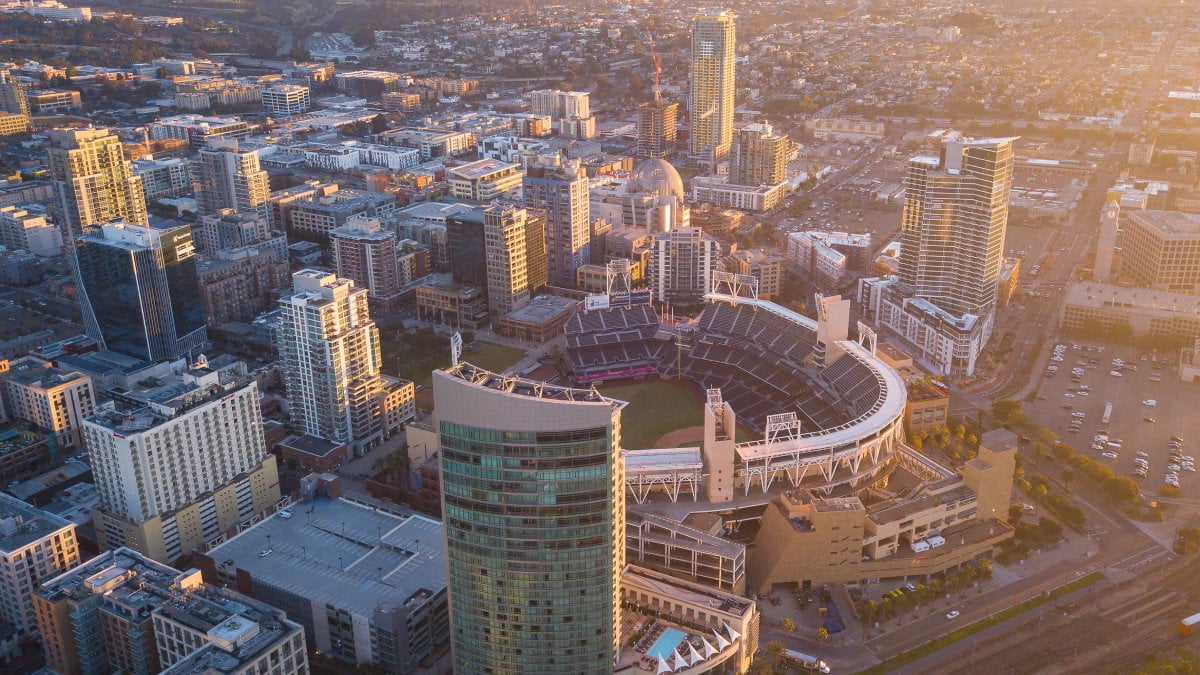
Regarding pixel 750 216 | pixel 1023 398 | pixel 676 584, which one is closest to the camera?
pixel 676 584

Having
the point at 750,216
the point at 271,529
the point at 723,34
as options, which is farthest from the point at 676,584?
the point at 723,34

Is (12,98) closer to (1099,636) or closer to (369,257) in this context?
(369,257)

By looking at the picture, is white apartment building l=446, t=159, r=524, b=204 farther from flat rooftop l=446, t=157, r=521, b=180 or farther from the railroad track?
the railroad track

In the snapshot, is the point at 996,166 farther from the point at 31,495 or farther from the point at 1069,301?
the point at 31,495

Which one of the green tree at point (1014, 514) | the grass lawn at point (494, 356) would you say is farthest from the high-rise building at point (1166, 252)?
the grass lawn at point (494, 356)

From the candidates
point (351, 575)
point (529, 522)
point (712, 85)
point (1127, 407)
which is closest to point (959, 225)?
point (1127, 407)

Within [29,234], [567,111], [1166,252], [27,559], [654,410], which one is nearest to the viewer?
[27,559]

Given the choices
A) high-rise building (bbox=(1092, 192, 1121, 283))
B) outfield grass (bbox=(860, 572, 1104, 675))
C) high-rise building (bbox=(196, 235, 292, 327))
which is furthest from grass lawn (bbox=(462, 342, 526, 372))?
high-rise building (bbox=(1092, 192, 1121, 283))
